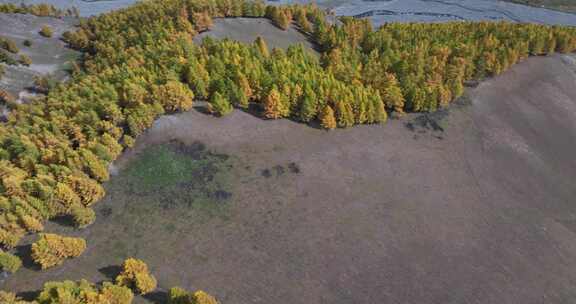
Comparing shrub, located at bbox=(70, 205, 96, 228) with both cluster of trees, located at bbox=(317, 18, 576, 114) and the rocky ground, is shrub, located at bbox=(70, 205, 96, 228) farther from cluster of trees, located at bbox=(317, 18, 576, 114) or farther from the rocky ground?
the rocky ground

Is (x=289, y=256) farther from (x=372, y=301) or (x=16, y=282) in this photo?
(x=16, y=282)

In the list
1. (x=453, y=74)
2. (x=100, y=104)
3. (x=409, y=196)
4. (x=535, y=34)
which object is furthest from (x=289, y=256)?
(x=535, y=34)

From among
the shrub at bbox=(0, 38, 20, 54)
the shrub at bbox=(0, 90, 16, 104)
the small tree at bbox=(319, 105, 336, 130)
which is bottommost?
the shrub at bbox=(0, 90, 16, 104)

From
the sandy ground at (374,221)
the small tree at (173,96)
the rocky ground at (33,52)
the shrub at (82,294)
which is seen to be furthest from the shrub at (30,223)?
the rocky ground at (33,52)

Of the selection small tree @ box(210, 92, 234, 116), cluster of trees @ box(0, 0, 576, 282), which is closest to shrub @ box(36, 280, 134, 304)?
cluster of trees @ box(0, 0, 576, 282)

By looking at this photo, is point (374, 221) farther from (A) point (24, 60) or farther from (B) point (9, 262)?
(A) point (24, 60)

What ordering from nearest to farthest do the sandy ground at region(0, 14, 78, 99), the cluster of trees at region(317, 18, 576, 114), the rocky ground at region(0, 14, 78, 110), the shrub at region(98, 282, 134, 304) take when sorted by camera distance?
the shrub at region(98, 282, 134, 304), the cluster of trees at region(317, 18, 576, 114), the rocky ground at region(0, 14, 78, 110), the sandy ground at region(0, 14, 78, 99)

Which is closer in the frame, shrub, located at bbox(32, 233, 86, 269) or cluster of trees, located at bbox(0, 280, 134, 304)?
cluster of trees, located at bbox(0, 280, 134, 304)

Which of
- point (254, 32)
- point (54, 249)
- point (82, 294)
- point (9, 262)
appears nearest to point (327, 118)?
point (54, 249)
